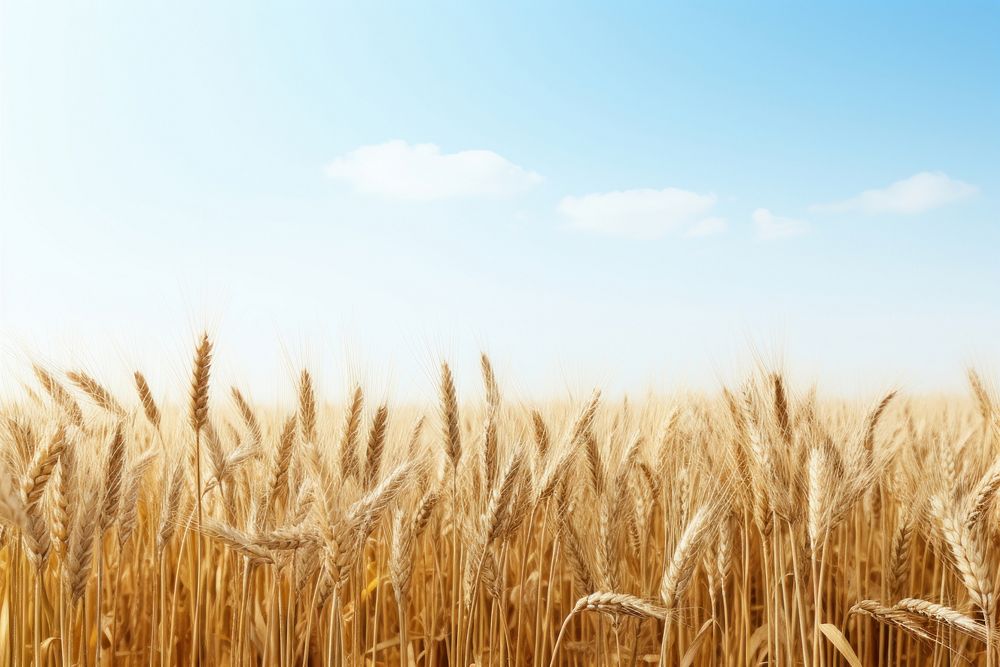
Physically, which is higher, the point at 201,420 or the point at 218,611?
the point at 201,420

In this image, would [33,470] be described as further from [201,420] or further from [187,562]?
[187,562]

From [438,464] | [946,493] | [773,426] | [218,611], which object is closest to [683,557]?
[773,426]

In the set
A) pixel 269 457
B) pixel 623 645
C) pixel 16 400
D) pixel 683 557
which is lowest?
pixel 623 645

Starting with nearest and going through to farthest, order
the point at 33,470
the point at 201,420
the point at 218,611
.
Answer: the point at 33,470
the point at 201,420
the point at 218,611

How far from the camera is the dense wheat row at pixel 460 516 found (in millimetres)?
1648

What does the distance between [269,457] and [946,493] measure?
6.51 feet

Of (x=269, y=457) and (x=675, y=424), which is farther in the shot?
(x=675, y=424)

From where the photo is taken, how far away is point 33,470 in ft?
4.88

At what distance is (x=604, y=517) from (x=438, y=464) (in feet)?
3.31

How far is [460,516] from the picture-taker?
2164mm

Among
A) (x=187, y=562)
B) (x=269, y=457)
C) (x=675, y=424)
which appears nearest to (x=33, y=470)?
(x=269, y=457)

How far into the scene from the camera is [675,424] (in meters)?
2.68

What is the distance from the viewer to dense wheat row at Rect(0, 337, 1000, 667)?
1.65m

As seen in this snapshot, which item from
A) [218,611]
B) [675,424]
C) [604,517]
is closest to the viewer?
[604,517]
